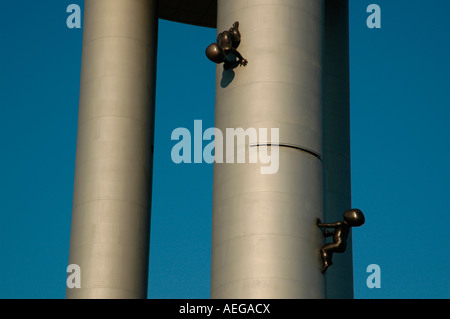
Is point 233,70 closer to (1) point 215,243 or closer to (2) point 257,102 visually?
(2) point 257,102

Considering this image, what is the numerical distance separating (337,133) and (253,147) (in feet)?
35.9

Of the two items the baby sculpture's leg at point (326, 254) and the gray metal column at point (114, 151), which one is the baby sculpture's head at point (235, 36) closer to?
the baby sculpture's leg at point (326, 254)

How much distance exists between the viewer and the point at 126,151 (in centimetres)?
4678

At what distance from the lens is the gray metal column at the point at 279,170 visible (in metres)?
37.1

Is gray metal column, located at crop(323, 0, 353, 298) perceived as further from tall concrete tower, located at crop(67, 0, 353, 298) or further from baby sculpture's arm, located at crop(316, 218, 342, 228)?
baby sculpture's arm, located at crop(316, 218, 342, 228)

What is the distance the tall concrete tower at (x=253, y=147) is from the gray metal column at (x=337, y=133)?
5cm

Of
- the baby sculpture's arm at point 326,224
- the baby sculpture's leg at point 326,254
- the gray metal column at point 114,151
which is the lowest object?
the baby sculpture's leg at point 326,254

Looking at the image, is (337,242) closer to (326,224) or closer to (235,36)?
(326,224)

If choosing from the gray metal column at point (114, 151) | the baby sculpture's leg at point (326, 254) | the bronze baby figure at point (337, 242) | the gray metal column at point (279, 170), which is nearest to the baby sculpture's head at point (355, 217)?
the bronze baby figure at point (337, 242)

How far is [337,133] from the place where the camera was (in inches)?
1914

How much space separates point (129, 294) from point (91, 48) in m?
10.2

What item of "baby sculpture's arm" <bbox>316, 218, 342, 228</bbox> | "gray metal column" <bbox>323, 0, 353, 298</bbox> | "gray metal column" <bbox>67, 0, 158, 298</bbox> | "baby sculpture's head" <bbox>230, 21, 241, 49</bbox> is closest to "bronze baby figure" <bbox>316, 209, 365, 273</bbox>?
"baby sculpture's arm" <bbox>316, 218, 342, 228</bbox>

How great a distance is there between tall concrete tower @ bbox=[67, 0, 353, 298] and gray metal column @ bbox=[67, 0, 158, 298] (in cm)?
5
